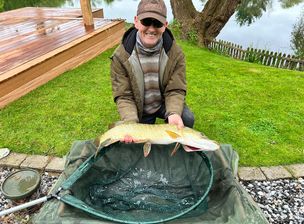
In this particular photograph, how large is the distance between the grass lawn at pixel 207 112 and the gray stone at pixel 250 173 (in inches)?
5.4

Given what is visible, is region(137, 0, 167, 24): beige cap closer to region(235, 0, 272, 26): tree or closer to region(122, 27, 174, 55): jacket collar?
region(122, 27, 174, 55): jacket collar

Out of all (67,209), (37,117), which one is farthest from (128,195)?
(37,117)

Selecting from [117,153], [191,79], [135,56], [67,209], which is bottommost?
[191,79]

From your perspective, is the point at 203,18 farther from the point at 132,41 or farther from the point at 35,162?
the point at 35,162

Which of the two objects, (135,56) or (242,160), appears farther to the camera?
(242,160)

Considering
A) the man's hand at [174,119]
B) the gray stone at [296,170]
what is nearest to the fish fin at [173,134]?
the man's hand at [174,119]

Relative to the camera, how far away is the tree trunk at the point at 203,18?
8.41 metres

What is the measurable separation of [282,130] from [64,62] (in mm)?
3749

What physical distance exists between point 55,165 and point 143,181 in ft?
3.10

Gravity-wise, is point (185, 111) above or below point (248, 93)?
above

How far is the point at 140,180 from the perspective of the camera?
2.80 meters

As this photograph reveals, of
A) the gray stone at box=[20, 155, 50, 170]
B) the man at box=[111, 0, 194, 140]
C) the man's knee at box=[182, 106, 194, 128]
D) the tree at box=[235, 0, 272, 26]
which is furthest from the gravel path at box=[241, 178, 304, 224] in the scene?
the tree at box=[235, 0, 272, 26]

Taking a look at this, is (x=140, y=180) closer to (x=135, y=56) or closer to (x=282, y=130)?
(x=135, y=56)

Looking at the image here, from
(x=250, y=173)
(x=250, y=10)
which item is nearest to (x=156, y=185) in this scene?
(x=250, y=173)
